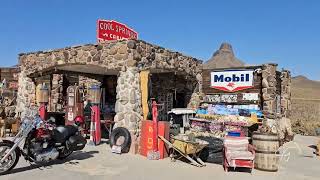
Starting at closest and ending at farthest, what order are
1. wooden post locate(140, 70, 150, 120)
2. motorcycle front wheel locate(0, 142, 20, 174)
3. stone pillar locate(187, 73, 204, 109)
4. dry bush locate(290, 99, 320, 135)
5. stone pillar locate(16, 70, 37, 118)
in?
1. motorcycle front wheel locate(0, 142, 20, 174)
2. wooden post locate(140, 70, 150, 120)
3. stone pillar locate(16, 70, 37, 118)
4. stone pillar locate(187, 73, 204, 109)
5. dry bush locate(290, 99, 320, 135)

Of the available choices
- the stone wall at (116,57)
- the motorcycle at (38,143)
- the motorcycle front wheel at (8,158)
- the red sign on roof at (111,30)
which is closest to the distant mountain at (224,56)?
the red sign on roof at (111,30)

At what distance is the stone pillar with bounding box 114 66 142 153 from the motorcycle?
2806 millimetres

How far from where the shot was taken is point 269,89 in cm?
1641

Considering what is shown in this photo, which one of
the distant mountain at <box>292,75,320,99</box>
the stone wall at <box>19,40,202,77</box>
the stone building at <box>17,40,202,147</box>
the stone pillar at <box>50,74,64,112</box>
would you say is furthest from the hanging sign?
the distant mountain at <box>292,75,320,99</box>

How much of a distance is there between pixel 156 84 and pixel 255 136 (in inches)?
308

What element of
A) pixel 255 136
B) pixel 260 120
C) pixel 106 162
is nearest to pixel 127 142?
pixel 106 162

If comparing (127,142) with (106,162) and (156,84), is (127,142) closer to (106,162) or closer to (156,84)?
(106,162)

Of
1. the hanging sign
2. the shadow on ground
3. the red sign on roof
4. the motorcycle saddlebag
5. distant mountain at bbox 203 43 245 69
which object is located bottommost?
the shadow on ground

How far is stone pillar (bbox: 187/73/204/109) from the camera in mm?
18266

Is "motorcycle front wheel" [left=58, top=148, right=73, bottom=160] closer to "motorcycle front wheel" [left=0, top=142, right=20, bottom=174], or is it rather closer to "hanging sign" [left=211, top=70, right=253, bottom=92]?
"motorcycle front wheel" [left=0, top=142, right=20, bottom=174]

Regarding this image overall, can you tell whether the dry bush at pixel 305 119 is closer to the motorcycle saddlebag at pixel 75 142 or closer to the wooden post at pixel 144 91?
the wooden post at pixel 144 91

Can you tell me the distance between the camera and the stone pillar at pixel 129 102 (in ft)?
41.2

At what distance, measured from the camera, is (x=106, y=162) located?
10.4m

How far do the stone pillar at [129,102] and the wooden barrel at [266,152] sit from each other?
4236 mm
